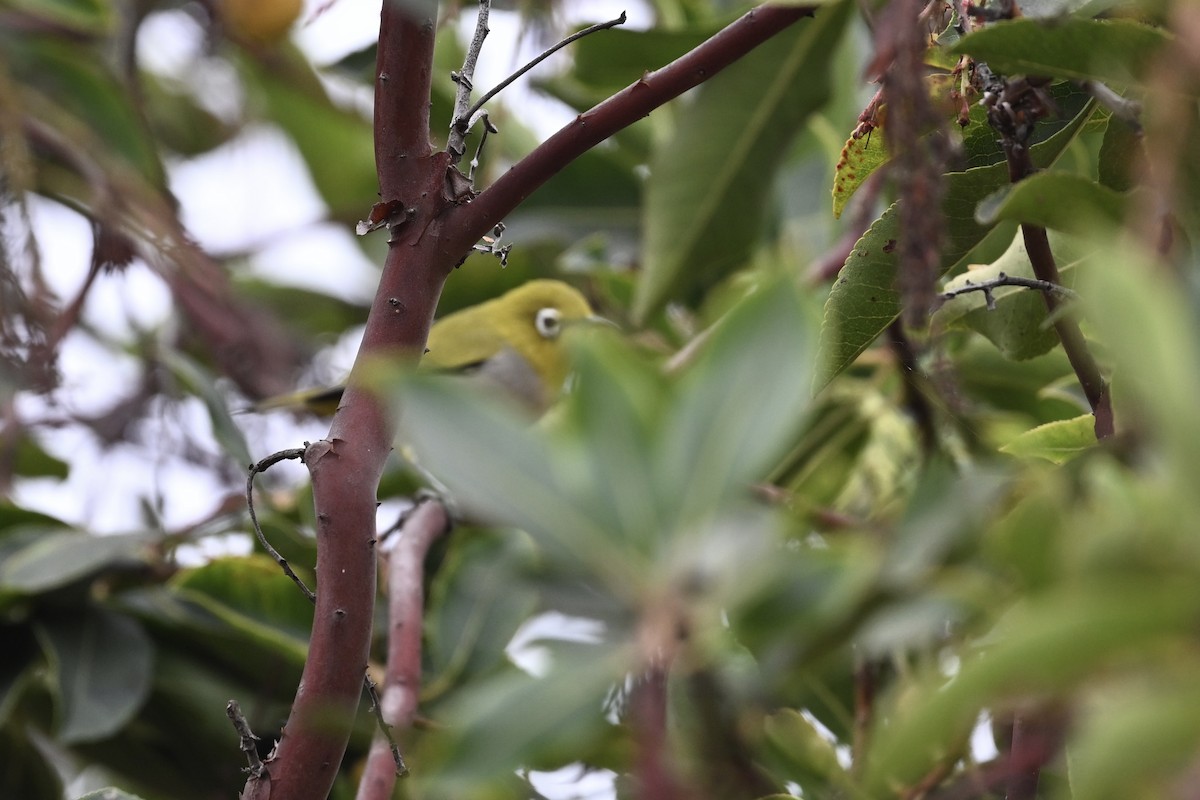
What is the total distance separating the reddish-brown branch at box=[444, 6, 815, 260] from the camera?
107 centimetres

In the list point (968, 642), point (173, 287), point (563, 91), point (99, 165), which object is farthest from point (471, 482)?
point (99, 165)

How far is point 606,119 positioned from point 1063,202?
0.38 m

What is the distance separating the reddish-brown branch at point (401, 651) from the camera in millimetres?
1351

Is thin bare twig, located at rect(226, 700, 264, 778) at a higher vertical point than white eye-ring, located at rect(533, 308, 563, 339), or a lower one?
lower

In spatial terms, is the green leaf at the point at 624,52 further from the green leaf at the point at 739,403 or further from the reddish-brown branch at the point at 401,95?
the green leaf at the point at 739,403

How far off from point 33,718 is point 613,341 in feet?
7.03

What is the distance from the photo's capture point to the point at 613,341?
0.61m

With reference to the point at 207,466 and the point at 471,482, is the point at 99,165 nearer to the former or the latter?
the point at 207,466

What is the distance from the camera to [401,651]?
1739 millimetres

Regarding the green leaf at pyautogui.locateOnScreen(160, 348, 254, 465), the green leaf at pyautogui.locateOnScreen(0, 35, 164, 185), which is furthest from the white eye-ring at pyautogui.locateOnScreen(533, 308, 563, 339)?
the green leaf at pyautogui.locateOnScreen(160, 348, 254, 465)

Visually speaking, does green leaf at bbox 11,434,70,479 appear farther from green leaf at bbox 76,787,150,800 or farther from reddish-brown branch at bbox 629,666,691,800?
reddish-brown branch at bbox 629,666,691,800

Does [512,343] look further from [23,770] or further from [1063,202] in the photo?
[1063,202]

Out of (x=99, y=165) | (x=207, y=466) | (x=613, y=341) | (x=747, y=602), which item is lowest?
(x=747, y=602)

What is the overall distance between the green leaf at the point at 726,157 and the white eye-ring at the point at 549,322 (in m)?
2.12
